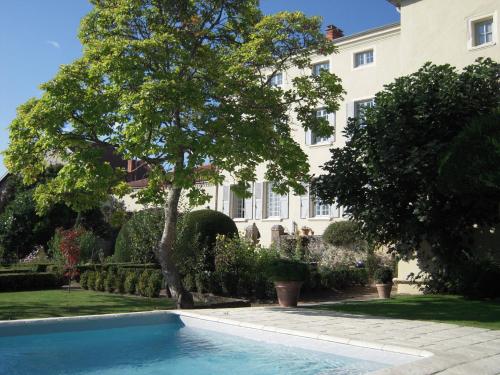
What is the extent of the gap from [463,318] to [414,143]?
4851mm

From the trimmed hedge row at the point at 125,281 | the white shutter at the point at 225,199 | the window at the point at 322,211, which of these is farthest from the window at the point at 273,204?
the trimmed hedge row at the point at 125,281

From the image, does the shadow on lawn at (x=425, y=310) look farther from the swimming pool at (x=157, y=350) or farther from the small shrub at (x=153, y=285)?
the small shrub at (x=153, y=285)

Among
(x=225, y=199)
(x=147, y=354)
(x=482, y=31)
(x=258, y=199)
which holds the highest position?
(x=482, y=31)

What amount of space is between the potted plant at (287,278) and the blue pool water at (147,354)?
9.93 ft

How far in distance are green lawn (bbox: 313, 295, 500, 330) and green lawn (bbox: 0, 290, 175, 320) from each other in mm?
4438

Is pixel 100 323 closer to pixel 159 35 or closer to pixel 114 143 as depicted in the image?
pixel 114 143

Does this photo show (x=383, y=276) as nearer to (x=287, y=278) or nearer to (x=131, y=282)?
(x=287, y=278)

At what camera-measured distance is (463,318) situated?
10180 mm

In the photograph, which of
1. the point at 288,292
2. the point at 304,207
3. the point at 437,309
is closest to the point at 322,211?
the point at 304,207

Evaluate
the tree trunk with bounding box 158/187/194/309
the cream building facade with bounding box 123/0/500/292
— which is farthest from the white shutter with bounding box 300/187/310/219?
the tree trunk with bounding box 158/187/194/309

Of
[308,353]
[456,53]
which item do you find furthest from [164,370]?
[456,53]

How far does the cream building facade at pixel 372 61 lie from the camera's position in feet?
54.5

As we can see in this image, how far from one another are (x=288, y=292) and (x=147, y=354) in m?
4.87

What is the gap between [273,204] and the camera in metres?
28.1
